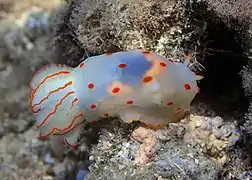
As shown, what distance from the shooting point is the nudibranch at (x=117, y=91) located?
270 cm

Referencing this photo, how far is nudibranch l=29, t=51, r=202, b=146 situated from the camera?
270 cm

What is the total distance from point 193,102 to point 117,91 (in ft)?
2.28

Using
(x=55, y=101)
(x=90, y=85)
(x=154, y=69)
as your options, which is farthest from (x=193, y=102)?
(x=55, y=101)

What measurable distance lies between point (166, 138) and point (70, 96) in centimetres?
77

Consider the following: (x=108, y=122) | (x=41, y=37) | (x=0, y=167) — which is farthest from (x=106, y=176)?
(x=41, y=37)

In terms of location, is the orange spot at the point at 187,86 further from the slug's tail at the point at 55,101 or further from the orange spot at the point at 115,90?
the slug's tail at the point at 55,101

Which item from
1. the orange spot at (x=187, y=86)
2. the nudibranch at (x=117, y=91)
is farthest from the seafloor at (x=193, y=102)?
the orange spot at (x=187, y=86)

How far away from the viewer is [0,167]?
12.5 feet

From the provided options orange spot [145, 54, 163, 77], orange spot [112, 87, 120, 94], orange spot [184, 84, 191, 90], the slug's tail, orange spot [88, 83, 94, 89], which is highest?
orange spot [145, 54, 163, 77]

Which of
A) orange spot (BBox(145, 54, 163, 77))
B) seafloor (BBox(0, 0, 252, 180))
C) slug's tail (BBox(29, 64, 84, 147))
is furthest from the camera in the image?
slug's tail (BBox(29, 64, 84, 147))

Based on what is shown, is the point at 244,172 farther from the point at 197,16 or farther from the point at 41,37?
the point at 41,37

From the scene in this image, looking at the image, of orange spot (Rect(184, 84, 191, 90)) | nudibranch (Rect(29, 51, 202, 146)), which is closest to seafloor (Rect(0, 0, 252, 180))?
nudibranch (Rect(29, 51, 202, 146))

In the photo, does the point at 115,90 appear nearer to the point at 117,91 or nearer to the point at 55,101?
the point at 117,91

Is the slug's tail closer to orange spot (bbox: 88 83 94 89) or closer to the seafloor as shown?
orange spot (bbox: 88 83 94 89)
